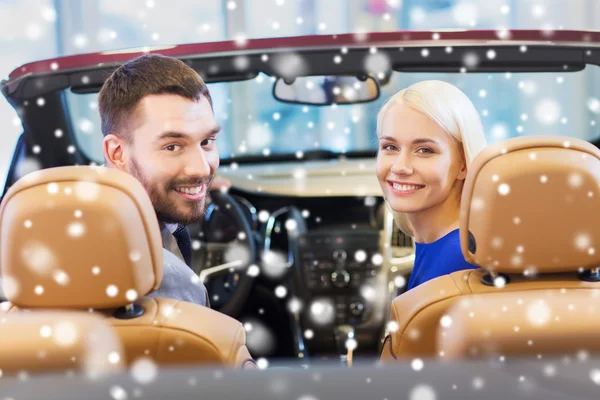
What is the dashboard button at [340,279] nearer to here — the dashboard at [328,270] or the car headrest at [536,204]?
the dashboard at [328,270]

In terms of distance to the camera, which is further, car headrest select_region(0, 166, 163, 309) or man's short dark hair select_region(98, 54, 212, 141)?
man's short dark hair select_region(98, 54, 212, 141)

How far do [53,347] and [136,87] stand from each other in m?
0.73

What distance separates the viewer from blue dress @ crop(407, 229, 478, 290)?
1.93 metres

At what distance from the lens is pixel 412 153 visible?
2105 mm

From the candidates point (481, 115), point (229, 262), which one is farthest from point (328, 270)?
point (481, 115)

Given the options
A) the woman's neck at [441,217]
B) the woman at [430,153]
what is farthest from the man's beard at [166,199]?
the woman's neck at [441,217]

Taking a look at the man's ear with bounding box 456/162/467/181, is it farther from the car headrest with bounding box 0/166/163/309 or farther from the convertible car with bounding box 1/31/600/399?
the car headrest with bounding box 0/166/163/309

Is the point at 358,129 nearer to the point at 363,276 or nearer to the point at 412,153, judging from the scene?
the point at 363,276

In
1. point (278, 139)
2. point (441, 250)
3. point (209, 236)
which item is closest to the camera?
point (441, 250)

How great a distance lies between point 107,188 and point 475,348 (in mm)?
767

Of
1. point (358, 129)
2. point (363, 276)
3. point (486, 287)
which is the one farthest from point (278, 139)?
point (486, 287)

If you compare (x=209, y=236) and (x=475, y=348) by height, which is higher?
(x=475, y=348)

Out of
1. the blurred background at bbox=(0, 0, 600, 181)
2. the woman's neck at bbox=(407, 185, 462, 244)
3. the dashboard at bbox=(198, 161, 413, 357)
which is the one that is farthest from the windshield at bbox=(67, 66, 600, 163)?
the woman's neck at bbox=(407, 185, 462, 244)

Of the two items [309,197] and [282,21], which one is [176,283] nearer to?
[309,197]
